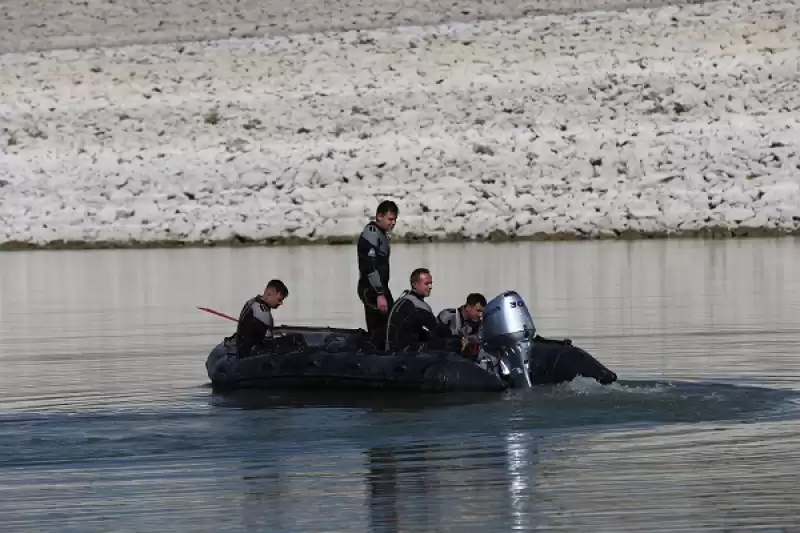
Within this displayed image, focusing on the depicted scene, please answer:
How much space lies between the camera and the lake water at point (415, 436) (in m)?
13.6

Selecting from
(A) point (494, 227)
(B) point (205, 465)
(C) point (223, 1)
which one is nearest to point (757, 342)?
(B) point (205, 465)

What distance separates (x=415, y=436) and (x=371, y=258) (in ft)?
16.8

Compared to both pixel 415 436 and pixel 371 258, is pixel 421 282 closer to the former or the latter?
pixel 371 258

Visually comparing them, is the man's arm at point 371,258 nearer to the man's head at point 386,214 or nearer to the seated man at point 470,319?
the man's head at point 386,214

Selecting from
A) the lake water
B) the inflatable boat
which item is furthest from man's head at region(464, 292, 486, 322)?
the lake water

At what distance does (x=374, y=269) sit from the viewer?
22.3 metres

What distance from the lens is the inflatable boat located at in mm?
20359

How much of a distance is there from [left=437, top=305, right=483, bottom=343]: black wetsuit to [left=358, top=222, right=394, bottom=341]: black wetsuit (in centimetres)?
63

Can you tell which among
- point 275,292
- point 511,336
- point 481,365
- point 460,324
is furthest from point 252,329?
point 511,336

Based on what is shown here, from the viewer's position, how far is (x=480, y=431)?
1758 centimetres

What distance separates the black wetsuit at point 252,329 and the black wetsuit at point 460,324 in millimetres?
1880

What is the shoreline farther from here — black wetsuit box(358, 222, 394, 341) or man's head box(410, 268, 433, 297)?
man's head box(410, 268, 433, 297)

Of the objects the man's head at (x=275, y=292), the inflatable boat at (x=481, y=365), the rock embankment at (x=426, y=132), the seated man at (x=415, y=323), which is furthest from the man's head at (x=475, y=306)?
the rock embankment at (x=426, y=132)

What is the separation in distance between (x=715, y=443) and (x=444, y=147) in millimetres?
49049
